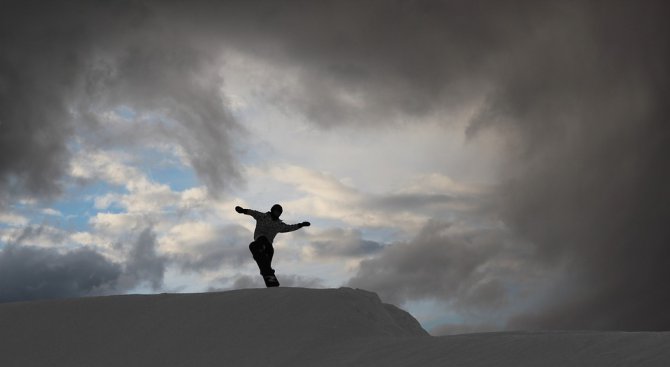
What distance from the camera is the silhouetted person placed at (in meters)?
14.3

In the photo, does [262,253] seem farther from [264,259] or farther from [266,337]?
[266,337]

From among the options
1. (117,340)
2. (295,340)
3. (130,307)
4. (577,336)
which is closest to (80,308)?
(130,307)

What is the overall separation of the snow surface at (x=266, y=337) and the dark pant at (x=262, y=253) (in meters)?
1.83

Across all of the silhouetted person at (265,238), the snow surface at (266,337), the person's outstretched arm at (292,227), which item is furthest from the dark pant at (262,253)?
the snow surface at (266,337)

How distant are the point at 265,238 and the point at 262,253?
34cm

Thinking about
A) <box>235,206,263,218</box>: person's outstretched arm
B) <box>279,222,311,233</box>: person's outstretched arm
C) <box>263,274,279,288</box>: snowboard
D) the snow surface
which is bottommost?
the snow surface

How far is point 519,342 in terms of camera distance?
8.25m

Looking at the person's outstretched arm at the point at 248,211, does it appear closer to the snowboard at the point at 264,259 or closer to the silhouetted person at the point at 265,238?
the silhouetted person at the point at 265,238

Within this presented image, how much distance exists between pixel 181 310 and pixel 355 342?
12.3ft

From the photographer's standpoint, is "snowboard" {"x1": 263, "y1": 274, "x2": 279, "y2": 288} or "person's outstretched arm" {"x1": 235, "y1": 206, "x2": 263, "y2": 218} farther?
"snowboard" {"x1": 263, "y1": 274, "x2": 279, "y2": 288}

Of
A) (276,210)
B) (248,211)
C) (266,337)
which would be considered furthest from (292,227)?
(266,337)

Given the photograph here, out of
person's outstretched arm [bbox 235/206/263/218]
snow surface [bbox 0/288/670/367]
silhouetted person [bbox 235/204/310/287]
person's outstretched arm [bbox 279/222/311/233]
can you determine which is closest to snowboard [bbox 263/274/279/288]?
silhouetted person [bbox 235/204/310/287]

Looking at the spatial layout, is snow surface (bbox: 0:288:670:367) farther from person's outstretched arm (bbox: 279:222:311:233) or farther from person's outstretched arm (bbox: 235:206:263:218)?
person's outstretched arm (bbox: 279:222:311:233)

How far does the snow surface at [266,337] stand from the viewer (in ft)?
25.9
